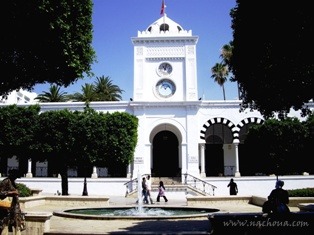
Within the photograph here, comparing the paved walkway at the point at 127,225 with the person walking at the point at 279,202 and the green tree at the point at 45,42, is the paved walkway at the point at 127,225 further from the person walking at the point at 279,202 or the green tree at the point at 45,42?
the green tree at the point at 45,42

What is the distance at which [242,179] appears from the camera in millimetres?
30875

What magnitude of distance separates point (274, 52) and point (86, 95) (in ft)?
127

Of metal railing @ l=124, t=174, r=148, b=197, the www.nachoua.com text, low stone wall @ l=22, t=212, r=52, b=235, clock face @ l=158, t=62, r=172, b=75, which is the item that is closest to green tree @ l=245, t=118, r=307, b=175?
clock face @ l=158, t=62, r=172, b=75

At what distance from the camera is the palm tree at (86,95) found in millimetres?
47812

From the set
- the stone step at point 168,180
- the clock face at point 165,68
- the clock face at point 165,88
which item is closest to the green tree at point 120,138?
the stone step at point 168,180

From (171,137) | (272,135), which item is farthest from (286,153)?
(171,137)

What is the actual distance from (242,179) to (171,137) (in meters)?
9.71

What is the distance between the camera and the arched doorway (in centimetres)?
3650

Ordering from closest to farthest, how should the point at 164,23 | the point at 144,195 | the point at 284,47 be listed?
the point at 284,47 → the point at 144,195 → the point at 164,23

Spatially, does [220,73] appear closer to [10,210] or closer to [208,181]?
[208,181]

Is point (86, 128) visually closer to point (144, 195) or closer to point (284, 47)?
point (144, 195)

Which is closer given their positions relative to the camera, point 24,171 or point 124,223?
point 124,223

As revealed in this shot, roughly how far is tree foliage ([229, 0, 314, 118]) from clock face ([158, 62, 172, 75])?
22385 millimetres

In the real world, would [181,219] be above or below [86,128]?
below
